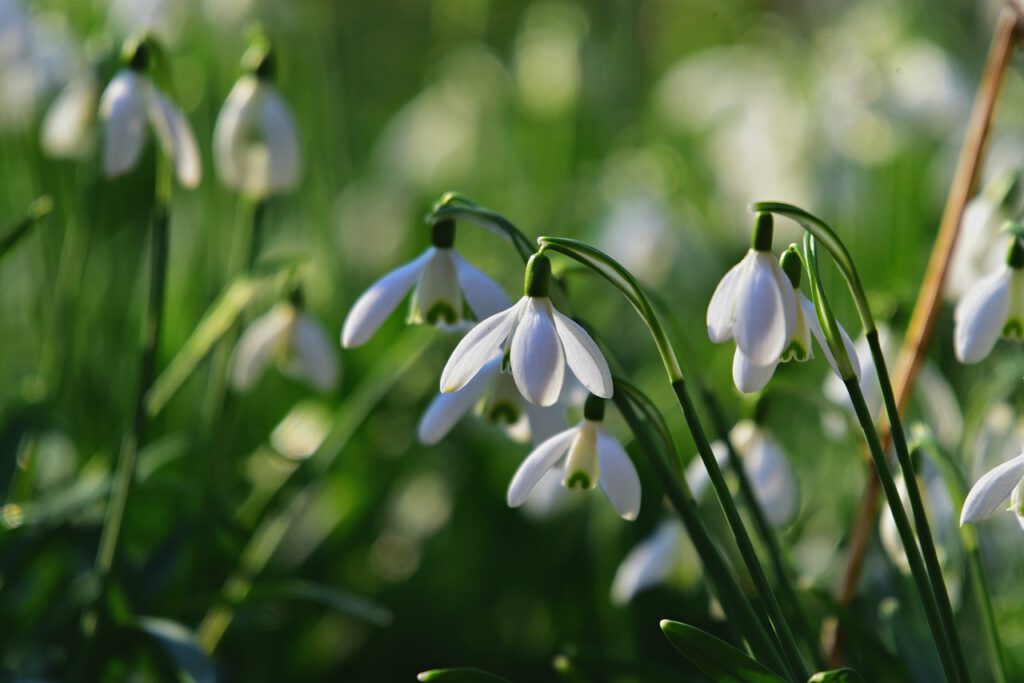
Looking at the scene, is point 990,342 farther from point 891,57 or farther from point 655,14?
point 655,14

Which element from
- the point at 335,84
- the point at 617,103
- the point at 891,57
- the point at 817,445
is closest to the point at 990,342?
the point at 817,445

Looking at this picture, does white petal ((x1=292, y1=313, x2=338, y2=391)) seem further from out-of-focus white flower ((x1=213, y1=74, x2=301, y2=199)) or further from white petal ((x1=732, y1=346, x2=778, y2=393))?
white petal ((x1=732, y1=346, x2=778, y2=393))

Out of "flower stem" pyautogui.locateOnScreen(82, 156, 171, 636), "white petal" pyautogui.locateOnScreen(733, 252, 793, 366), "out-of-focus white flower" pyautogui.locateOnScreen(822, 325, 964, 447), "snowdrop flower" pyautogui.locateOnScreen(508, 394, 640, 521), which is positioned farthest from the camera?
"out-of-focus white flower" pyautogui.locateOnScreen(822, 325, 964, 447)

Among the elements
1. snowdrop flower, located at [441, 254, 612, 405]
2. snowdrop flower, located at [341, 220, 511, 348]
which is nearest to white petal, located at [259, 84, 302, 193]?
snowdrop flower, located at [341, 220, 511, 348]

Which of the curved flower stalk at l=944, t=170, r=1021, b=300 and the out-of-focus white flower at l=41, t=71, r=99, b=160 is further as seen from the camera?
the out-of-focus white flower at l=41, t=71, r=99, b=160

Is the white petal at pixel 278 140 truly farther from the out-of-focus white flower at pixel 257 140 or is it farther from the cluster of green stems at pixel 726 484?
the cluster of green stems at pixel 726 484

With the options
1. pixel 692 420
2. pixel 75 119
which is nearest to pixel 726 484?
pixel 692 420

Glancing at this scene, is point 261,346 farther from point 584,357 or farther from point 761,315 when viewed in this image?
point 761,315
